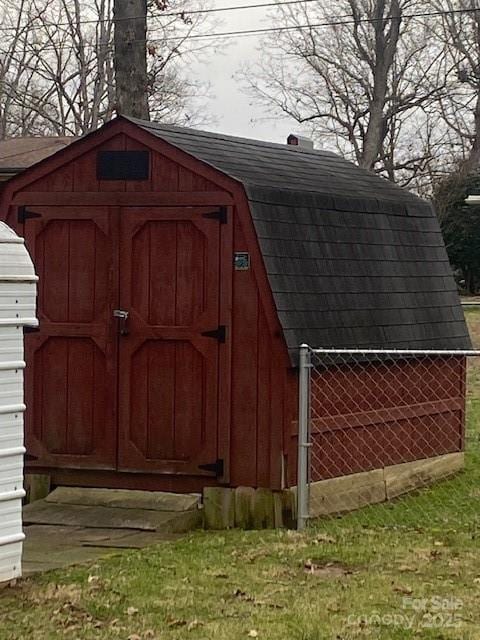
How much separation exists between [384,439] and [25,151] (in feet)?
57.8

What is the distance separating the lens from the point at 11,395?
6.59 m

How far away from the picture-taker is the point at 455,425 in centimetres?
1109

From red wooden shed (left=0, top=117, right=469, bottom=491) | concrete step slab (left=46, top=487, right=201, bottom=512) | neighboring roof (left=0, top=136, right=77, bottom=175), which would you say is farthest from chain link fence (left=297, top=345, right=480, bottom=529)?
neighboring roof (left=0, top=136, right=77, bottom=175)

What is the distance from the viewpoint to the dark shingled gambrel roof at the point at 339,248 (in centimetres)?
898

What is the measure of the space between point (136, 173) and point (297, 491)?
2586mm

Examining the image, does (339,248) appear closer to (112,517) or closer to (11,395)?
(112,517)

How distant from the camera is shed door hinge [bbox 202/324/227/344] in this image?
8.92 meters

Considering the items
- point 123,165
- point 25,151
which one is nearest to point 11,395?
point 123,165

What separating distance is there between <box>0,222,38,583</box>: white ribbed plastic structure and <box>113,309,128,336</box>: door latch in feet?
8.19

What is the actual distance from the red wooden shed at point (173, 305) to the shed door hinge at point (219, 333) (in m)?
0.01

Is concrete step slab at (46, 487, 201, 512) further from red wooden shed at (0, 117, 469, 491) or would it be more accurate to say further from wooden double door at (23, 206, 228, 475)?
wooden double door at (23, 206, 228, 475)

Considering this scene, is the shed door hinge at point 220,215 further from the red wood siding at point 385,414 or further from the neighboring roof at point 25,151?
the neighboring roof at point 25,151

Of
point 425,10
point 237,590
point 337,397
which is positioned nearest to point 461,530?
point 337,397

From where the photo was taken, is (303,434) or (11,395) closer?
(11,395)
